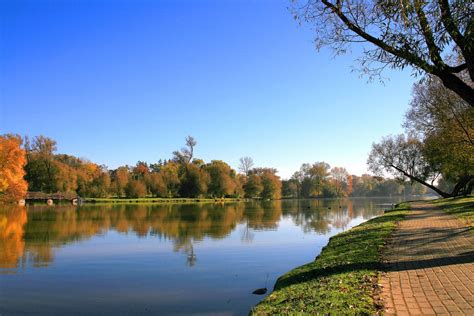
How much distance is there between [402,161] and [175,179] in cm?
5853

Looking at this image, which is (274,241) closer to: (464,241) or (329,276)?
(464,241)

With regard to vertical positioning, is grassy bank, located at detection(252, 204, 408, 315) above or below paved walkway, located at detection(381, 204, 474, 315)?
below

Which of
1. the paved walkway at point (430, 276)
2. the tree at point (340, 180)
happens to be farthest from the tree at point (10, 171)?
the tree at point (340, 180)

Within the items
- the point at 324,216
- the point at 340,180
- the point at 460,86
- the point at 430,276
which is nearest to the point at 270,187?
the point at 340,180

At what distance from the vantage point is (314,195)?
Result: 136m

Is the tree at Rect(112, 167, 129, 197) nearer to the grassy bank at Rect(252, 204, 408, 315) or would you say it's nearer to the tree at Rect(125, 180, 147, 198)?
the tree at Rect(125, 180, 147, 198)

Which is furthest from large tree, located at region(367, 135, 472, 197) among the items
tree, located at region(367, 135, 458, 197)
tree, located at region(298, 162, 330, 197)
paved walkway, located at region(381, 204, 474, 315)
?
tree, located at region(298, 162, 330, 197)

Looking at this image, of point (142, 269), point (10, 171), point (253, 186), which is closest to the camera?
point (142, 269)

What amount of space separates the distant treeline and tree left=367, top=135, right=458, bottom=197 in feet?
7.60

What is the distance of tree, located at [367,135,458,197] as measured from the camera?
49656mm

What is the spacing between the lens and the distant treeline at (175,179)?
77.6 m

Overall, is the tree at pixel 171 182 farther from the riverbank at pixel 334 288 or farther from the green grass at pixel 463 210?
the riverbank at pixel 334 288

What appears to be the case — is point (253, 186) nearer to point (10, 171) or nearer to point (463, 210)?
point (10, 171)

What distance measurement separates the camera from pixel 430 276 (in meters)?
8.11
